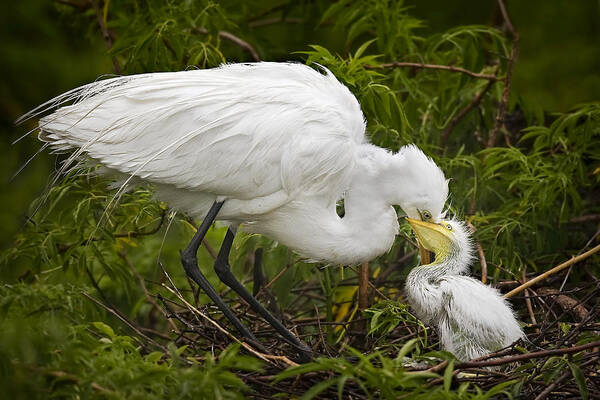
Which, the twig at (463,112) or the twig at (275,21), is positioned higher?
the twig at (275,21)

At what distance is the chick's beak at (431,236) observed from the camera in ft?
8.95

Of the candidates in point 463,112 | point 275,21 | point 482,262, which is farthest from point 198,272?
point 275,21

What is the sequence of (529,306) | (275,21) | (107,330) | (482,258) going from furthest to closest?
(275,21) → (482,258) → (529,306) → (107,330)

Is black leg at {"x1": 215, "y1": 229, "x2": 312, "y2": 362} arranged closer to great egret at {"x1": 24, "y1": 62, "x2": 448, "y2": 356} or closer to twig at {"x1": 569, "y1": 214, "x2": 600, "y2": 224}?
great egret at {"x1": 24, "y1": 62, "x2": 448, "y2": 356}

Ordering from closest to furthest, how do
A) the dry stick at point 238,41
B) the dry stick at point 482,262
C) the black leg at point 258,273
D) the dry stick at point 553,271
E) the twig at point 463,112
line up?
the dry stick at point 553,271 → the dry stick at point 482,262 → the black leg at point 258,273 → the twig at point 463,112 → the dry stick at point 238,41

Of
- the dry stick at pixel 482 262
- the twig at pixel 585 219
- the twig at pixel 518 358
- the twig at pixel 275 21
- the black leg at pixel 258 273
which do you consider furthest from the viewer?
the twig at pixel 275 21

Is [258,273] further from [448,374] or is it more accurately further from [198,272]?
[448,374]

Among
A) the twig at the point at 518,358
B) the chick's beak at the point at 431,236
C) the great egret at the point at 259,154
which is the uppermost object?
the great egret at the point at 259,154

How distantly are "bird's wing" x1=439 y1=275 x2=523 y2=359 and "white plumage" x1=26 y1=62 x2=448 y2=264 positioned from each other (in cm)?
29

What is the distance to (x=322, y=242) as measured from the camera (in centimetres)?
274

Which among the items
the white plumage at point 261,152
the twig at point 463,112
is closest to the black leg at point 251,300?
the white plumage at point 261,152

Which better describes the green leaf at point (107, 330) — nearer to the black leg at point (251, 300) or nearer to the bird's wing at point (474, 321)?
the black leg at point (251, 300)

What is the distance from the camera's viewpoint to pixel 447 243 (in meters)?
2.74

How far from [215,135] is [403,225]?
93 cm
